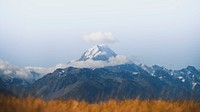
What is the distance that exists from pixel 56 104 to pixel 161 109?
3.17m

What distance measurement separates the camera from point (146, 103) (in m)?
13.1

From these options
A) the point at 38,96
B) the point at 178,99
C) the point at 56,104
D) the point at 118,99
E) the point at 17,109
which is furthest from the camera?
the point at 178,99

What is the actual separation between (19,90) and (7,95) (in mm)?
382

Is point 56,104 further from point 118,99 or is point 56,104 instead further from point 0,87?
point 118,99

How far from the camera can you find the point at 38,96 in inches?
494

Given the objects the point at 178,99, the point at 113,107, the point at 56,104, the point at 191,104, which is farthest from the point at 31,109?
the point at 178,99

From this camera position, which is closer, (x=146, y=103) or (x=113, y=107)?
(x=113, y=107)

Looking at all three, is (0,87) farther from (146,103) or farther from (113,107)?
(146,103)

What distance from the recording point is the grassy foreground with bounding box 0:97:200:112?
10.7 m

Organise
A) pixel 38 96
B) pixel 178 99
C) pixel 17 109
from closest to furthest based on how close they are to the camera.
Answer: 1. pixel 17 109
2. pixel 38 96
3. pixel 178 99

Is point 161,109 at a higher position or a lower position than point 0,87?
lower

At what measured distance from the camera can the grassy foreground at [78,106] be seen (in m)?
10.7

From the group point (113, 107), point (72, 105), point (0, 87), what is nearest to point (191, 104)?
point (113, 107)

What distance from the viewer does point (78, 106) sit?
466 inches
